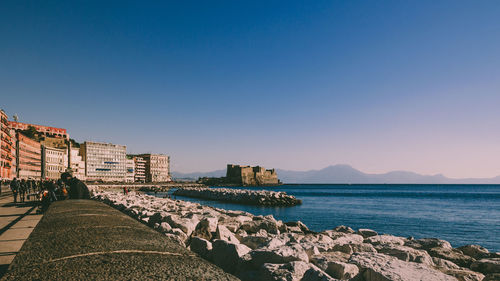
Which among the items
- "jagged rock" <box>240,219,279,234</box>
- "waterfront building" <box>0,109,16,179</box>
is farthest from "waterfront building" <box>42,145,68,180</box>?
"jagged rock" <box>240,219,279,234</box>

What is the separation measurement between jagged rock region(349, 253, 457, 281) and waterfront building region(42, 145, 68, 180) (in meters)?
107

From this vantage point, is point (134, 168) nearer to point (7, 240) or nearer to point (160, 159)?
point (160, 159)

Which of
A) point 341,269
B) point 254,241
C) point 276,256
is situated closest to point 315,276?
point 341,269

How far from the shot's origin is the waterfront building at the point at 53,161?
92.8m

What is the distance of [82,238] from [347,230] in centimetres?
842

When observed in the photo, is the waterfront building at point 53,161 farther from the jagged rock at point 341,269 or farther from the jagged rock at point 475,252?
the jagged rock at point 341,269

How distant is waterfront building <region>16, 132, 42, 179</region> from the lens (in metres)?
78.9

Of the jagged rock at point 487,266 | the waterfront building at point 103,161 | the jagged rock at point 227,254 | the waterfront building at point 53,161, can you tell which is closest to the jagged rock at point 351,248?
the jagged rock at point 487,266

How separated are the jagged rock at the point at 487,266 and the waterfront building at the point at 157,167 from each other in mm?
146913

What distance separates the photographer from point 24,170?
82500mm

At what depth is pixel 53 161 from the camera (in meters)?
97.1

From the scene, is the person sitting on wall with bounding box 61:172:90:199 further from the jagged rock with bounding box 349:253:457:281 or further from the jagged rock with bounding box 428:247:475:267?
the jagged rock with bounding box 428:247:475:267

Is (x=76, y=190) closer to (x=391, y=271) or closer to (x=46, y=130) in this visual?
(x=391, y=271)

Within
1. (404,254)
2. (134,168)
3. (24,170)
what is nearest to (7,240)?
(404,254)
